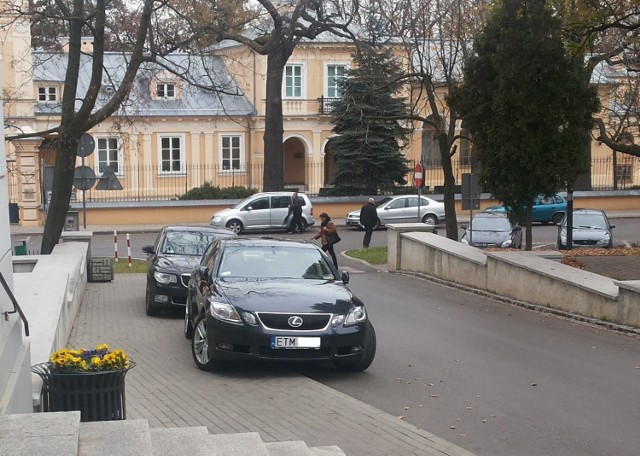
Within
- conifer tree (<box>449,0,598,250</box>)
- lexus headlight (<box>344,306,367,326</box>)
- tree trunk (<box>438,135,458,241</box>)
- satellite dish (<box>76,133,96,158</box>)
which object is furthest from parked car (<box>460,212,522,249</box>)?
lexus headlight (<box>344,306,367,326</box>)

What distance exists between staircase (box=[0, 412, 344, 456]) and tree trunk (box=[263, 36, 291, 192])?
90.4ft

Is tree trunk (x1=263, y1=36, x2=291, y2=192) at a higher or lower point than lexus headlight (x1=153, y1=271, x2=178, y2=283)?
higher

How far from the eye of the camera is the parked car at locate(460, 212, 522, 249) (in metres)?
27.6

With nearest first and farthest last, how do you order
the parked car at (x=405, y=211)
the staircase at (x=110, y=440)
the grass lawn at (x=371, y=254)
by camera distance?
the staircase at (x=110, y=440) < the grass lawn at (x=371, y=254) < the parked car at (x=405, y=211)

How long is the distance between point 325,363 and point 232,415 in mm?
2418

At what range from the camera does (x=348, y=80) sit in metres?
44.4

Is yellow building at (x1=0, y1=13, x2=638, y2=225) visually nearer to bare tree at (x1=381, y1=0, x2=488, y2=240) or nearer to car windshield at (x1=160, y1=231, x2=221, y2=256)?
bare tree at (x1=381, y1=0, x2=488, y2=240)

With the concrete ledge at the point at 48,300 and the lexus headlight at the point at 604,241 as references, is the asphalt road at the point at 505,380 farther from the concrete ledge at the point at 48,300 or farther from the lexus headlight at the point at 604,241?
the lexus headlight at the point at 604,241

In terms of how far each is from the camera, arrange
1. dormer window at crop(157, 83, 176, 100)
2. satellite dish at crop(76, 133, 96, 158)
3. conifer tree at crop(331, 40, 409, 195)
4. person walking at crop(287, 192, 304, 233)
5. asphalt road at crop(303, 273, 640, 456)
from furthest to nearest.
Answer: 1. dormer window at crop(157, 83, 176, 100)
2. conifer tree at crop(331, 40, 409, 195)
3. person walking at crop(287, 192, 304, 233)
4. satellite dish at crop(76, 133, 96, 158)
5. asphalt road at crop(303, 273, 640, 456)

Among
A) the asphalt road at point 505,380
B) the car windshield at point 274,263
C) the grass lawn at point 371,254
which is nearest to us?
the asphalt road at point 505,380

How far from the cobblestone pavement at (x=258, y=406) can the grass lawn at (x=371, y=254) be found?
14446 mm

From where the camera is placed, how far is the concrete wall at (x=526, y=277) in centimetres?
1365

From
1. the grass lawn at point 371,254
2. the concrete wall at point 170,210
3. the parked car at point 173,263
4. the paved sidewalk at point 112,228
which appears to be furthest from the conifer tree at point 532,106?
the concrete wall at point 170,210

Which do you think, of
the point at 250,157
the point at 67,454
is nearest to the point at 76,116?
the point at 67,454
